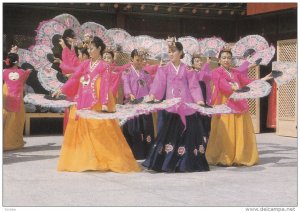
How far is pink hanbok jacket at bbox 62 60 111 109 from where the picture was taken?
23.0ft

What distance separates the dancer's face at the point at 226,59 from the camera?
777cm

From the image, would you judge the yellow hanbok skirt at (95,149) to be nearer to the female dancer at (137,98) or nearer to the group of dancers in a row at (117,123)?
the group of dancers in a row at (117,123)

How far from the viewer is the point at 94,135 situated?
23.0 ft

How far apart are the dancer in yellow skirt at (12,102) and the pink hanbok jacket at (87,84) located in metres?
2.92

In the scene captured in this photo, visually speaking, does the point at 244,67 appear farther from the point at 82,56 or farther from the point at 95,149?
the point at 95,149

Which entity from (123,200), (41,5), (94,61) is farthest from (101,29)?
(41,5)

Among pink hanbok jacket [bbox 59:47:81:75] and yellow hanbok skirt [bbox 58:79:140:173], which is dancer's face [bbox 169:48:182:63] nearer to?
yellow hanbok skirt [bbox 58:79:140:173]

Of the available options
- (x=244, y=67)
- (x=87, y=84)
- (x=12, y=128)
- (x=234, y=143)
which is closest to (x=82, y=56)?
(x=87, y=84)

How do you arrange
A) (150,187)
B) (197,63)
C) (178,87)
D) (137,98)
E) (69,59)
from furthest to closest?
(197,63) → (137,98) → (69,59) → (178,87) → (150,187)

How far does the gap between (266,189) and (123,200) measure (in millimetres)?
1438

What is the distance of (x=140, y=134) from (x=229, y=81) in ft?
5.12

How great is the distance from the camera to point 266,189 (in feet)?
19.1

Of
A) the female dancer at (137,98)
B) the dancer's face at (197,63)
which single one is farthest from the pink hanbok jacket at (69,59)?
the dancer's face at (197,63)

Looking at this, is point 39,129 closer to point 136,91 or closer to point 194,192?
point 136,91
